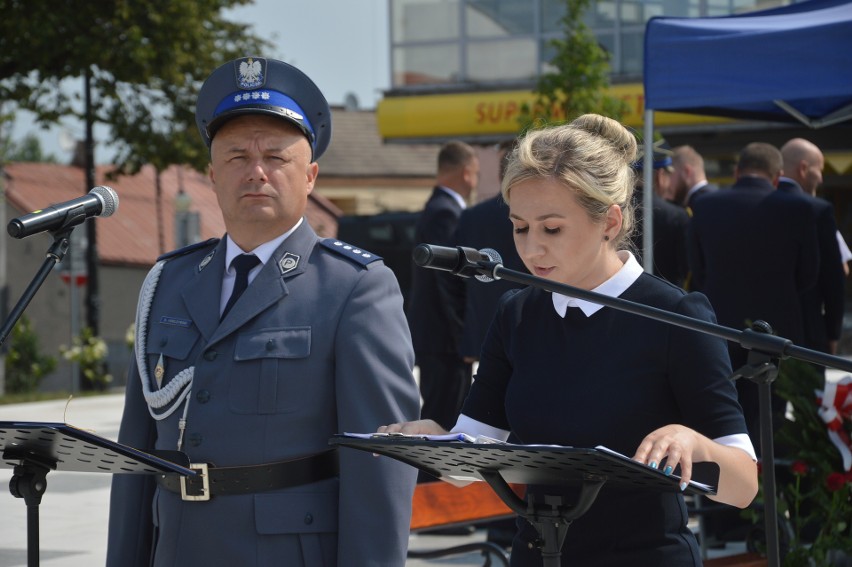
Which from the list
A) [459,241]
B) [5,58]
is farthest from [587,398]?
[5,58]

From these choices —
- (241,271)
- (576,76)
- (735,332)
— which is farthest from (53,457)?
(576,76)

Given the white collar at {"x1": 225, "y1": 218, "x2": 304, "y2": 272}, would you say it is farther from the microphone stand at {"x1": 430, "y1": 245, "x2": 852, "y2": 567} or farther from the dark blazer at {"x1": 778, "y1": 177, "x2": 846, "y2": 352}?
the dark blazer at {"x1": 778, "y1": 177, "x2": 846, "y2": 352}

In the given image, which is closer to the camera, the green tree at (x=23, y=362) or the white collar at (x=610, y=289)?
the white collar at (x=610, y=289)

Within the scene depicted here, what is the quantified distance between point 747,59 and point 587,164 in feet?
12.7

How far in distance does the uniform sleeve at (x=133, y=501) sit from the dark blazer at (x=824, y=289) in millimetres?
4999

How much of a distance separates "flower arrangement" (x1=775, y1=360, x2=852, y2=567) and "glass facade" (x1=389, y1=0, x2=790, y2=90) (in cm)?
1614

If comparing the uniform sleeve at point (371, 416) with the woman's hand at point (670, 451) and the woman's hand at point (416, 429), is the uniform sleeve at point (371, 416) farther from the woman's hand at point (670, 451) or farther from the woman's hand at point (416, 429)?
the woman's hand at point (670, 451)

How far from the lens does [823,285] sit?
305 inches

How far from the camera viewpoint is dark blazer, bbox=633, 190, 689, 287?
811 cm

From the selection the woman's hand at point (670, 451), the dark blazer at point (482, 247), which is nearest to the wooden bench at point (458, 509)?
the dark blazer at point (482, 247)

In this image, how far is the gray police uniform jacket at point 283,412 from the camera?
317 cm

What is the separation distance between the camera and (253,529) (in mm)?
3154

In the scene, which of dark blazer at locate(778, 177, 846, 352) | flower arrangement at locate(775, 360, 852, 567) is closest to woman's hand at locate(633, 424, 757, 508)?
flower arrangement at locate(775, 360, 852, 567)

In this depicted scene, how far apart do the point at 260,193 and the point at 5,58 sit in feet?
52.3
